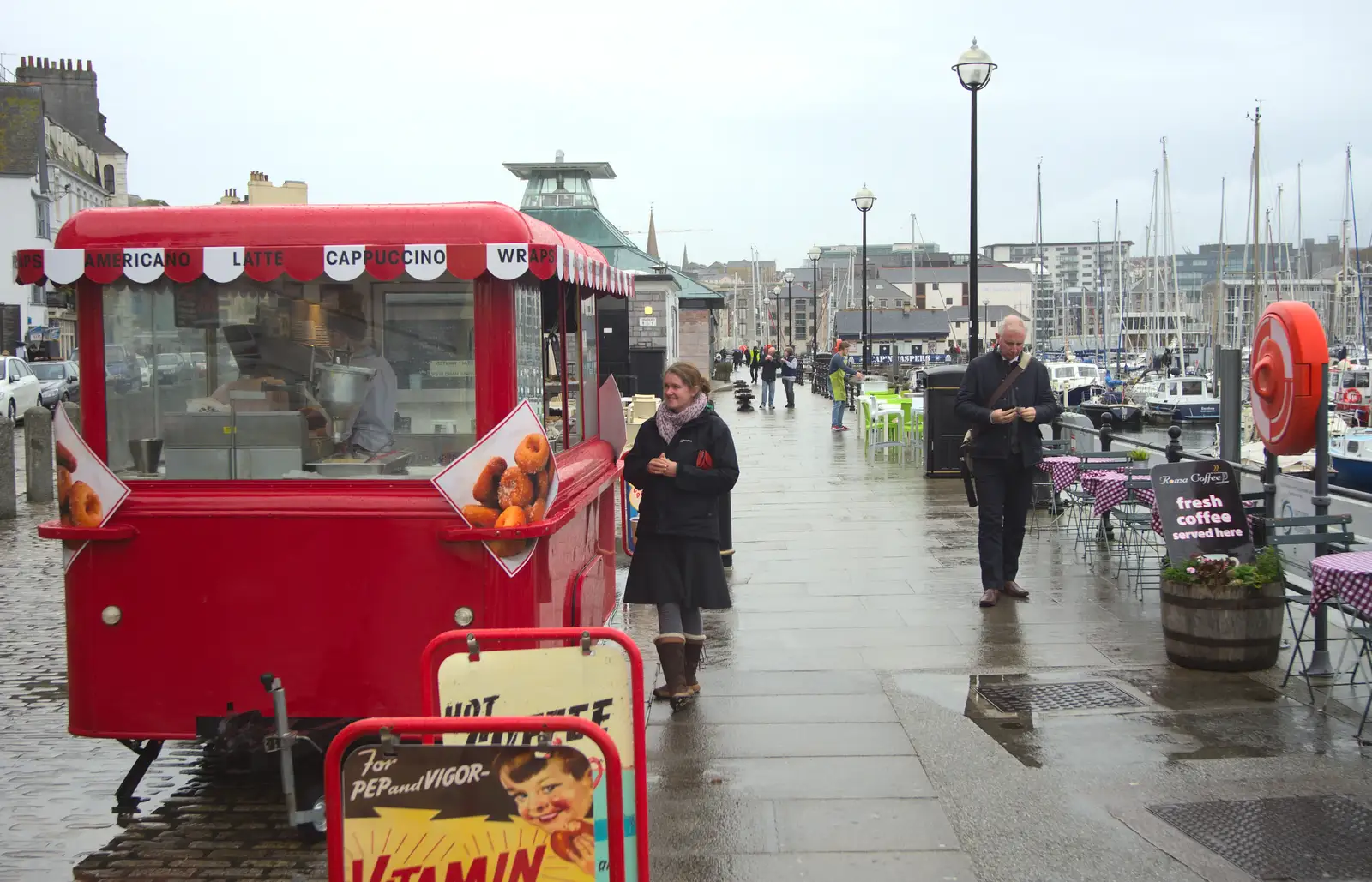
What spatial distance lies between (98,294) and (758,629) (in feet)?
16.1

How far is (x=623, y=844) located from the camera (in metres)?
3.48

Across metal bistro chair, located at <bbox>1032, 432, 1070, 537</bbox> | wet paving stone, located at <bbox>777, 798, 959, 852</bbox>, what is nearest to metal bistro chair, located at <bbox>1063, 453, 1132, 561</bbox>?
metal bistro chair, located at <bbox>1032, 432, 1070, 537</bbox>

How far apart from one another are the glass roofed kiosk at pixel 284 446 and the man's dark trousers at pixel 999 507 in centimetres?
437

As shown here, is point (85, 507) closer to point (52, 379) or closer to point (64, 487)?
point (64, 487)

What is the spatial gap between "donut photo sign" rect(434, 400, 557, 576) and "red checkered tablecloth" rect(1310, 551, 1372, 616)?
3.76m

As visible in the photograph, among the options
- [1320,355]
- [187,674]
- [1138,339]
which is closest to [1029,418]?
[1320,355]

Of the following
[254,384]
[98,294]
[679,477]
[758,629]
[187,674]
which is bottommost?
[758,629]

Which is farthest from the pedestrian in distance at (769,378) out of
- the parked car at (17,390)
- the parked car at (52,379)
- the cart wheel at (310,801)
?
the cart wheel at (310,801)

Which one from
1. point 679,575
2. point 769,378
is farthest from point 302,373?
point 769,378

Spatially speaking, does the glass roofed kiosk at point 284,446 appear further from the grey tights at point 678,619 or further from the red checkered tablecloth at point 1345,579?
the red checkered tablecloth at point 1345,579

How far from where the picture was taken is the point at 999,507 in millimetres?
9336

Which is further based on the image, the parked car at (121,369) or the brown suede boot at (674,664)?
the brown suede boot at (674,664)

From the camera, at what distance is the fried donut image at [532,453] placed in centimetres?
555

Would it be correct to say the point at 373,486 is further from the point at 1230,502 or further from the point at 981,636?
the point at 1230,502
